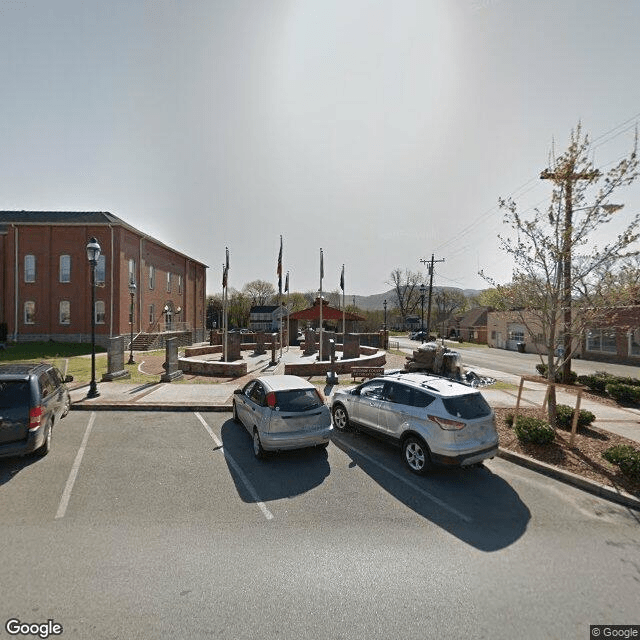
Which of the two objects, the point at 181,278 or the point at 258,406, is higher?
the point at 181,278

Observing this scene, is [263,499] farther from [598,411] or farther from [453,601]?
[598,411]

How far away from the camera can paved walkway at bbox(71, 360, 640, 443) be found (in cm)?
1014

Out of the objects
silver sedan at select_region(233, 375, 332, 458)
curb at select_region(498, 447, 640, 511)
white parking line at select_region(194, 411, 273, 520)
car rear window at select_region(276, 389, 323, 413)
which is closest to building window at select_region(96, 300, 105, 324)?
white parking line at select_region(194, 411, 273, 520)

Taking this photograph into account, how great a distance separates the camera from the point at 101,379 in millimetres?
14992

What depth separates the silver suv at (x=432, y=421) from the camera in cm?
597

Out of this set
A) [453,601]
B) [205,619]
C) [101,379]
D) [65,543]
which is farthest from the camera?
[101,379]

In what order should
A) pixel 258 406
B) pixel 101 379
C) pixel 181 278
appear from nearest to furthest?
pixel 258 406, pixel 101 379, pixel 181 278

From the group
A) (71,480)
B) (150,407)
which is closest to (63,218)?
(150,407)

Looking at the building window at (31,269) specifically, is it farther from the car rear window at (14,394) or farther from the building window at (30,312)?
the car rear window at (14,394)

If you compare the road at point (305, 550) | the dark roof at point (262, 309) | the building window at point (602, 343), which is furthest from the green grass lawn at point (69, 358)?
the dark roof at point (262, 309)

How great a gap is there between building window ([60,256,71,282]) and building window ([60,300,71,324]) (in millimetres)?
2157

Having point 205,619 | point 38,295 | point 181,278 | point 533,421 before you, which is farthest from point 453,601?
point 181,278

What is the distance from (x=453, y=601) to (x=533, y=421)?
5.42 m

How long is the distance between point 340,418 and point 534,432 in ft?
14.4
